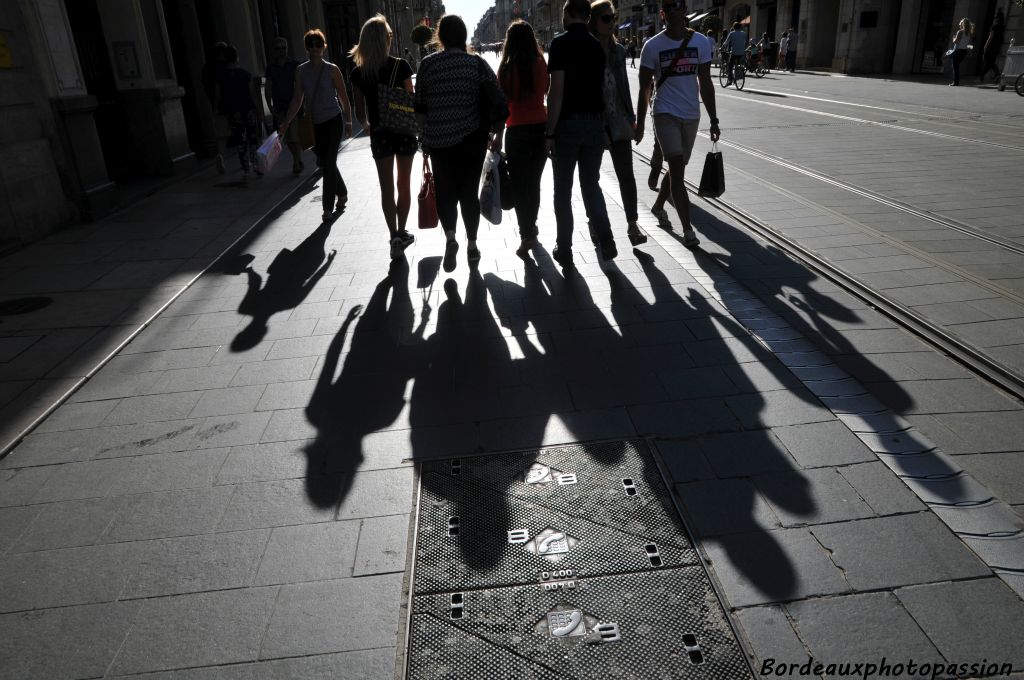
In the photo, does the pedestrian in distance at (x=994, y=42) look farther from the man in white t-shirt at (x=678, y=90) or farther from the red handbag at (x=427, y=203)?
the red handbag at (x=427, y=203)

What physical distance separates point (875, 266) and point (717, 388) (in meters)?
2.59

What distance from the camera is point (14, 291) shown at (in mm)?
6172

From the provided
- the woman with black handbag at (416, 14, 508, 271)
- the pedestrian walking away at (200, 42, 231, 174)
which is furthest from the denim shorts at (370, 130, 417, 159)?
the pedestrian walking away at (200, 42, 231, 174)

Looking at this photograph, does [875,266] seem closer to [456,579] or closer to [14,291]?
[456,579]

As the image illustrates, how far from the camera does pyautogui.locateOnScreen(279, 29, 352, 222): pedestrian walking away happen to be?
307 inches

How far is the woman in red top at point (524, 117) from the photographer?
5836 millimetres

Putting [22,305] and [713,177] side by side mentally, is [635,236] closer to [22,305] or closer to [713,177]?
[713,177]

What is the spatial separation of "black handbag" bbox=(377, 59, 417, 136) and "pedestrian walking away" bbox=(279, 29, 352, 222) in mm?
1615

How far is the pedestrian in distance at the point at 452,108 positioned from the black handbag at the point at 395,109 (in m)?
0.47

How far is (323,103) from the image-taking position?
7.85 metres

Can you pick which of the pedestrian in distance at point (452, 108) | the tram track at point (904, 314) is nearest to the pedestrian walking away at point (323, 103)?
the pedestrian in distance at point (452, 108)

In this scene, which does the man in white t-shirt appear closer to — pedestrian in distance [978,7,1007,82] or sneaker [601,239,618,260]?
sneaker [601,239,618,260]

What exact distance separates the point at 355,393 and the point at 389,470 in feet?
2.88

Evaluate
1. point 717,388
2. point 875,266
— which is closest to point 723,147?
point 875,266
